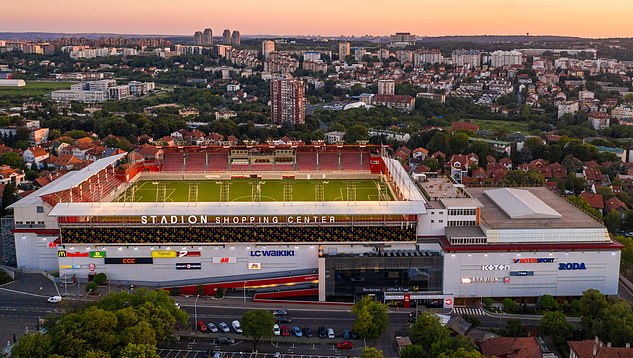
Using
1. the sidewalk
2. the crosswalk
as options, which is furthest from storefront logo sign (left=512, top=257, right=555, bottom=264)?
the sidewalk

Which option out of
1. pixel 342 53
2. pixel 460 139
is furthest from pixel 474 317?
pixel 342 53

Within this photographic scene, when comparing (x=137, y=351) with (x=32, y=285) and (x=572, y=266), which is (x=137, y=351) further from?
(x=572, y=266)

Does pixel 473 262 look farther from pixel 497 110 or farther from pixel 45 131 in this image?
pixel 497 110

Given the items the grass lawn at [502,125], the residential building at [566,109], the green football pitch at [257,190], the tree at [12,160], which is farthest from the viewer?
the residential building at [566,109]

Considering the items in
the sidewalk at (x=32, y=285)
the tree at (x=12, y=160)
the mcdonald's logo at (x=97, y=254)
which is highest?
the tree at (x=12, y=160)

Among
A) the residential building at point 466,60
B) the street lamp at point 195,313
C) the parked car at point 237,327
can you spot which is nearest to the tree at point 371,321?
the parked car at point 237,327

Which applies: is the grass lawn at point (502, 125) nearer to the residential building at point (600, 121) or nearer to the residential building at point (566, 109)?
the residential building at point (566, 109)

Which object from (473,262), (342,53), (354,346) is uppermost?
(342,53)
